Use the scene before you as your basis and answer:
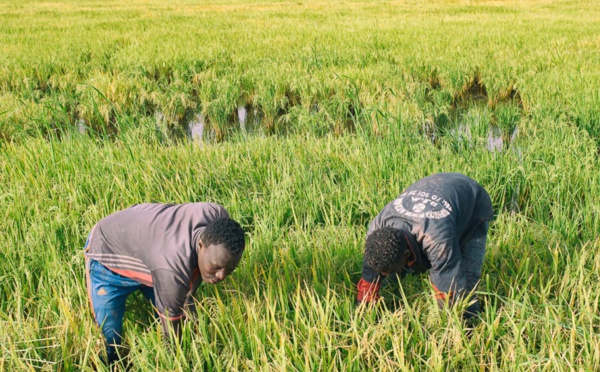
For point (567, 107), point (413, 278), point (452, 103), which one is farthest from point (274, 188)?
point (452, 103)

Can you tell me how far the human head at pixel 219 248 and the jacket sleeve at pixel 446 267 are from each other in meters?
0.81

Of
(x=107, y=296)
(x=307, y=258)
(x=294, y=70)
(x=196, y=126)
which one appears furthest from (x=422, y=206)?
(x=294, y=70)

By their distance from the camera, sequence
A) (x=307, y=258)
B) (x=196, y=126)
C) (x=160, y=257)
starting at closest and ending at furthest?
(x=160, y=257)
(x=307, y=258)
(x=196, y=126)

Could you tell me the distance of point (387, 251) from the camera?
2.10 meters

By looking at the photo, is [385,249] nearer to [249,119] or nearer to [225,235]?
[225,235]

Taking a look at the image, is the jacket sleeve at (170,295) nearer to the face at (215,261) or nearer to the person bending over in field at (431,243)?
the face at (215,261)

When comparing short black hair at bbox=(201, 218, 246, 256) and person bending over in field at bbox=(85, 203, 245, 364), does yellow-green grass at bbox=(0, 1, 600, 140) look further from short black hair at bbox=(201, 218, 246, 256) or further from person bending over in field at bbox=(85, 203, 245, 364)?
short black hair at bbox=(201, 218, 246, 256)

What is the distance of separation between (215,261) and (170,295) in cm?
23

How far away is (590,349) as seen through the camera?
6.48 feet

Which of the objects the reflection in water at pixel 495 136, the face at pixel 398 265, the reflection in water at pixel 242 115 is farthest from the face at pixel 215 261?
the reflection in water at pixel 242 115

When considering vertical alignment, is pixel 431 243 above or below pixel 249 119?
above

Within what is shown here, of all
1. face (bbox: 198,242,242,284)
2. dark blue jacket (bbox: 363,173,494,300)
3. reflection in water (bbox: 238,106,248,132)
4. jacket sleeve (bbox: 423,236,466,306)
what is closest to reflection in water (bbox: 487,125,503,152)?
reflection in water (bbox: 238,106,248,132)

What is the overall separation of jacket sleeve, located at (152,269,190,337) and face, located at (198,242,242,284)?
3.7 inches

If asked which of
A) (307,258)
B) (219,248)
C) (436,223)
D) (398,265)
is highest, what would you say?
(219,248)
